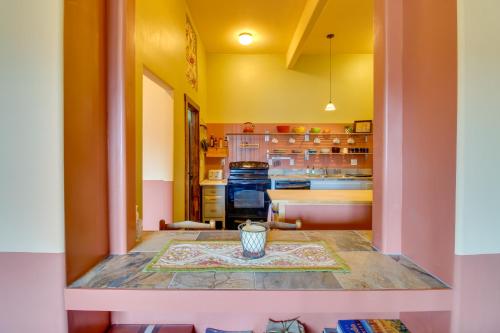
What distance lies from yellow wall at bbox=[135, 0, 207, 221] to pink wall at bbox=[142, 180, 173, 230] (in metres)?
0.17

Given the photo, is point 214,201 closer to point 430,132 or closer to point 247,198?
point 247,198

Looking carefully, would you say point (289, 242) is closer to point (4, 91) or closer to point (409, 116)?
point (409, 116)

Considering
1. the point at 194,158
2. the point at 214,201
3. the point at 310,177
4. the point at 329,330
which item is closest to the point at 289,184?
the point at 310,177

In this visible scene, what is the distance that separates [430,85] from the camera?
84 cm

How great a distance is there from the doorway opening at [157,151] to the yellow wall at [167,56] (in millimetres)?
117

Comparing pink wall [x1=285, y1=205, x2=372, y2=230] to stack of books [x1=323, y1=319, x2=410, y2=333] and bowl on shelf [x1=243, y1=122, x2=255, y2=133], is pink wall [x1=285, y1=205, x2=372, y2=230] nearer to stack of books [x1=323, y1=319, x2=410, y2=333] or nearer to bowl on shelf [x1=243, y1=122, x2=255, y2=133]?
stack of books [x1=323, y1=319, x2=410, y2=333]

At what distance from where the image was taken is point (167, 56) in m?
2.46

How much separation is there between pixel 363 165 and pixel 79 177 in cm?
506

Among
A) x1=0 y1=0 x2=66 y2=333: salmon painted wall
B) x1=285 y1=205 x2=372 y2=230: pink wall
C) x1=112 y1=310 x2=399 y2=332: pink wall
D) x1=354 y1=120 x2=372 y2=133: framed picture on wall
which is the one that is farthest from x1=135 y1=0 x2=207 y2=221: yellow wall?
x1=354 y1=120 x2=372 y2=133: framed picture on wall

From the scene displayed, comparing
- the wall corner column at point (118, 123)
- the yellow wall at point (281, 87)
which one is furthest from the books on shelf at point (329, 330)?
the yellow wall at point (281, 87)

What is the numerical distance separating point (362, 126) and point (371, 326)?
14.7ft

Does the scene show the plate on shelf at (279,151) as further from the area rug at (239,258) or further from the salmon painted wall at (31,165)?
the salmon painted wall at (31,165)

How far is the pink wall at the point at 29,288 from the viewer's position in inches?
29.5

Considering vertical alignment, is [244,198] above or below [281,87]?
below
